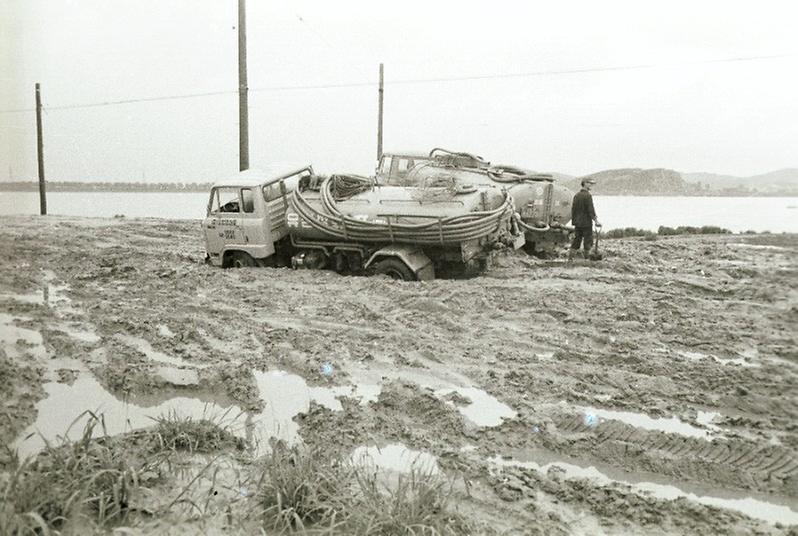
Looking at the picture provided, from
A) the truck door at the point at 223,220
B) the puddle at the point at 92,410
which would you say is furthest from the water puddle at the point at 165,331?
the truck door at the point at 223,220

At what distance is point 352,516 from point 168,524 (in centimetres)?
114

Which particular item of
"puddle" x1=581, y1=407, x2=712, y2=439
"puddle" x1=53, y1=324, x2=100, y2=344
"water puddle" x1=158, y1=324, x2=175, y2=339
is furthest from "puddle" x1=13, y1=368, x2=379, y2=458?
"puddle" x1=581, y1=407, x2=712, y2=439

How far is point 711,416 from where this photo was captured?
20.0ft

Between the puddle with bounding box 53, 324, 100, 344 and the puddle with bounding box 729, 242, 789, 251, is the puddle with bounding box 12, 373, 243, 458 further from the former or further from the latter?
the puddle with bounding box 729, 242, 789, 251

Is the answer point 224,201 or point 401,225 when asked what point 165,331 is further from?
point 224,201

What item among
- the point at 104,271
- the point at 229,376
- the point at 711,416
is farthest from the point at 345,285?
the point at 711,416

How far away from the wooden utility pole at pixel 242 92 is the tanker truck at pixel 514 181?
3418mm

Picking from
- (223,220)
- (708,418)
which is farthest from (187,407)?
(223,220)

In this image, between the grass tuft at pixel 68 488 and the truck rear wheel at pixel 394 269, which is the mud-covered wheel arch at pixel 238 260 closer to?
the truck rear wheel at pixel 394 269

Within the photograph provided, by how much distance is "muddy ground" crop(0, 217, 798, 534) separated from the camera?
4.83 metres

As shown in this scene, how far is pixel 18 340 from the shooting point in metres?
8.98

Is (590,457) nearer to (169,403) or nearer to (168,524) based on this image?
(168,524)

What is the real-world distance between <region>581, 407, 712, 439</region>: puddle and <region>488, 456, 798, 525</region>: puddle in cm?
82

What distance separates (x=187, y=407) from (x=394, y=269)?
5.94 m
